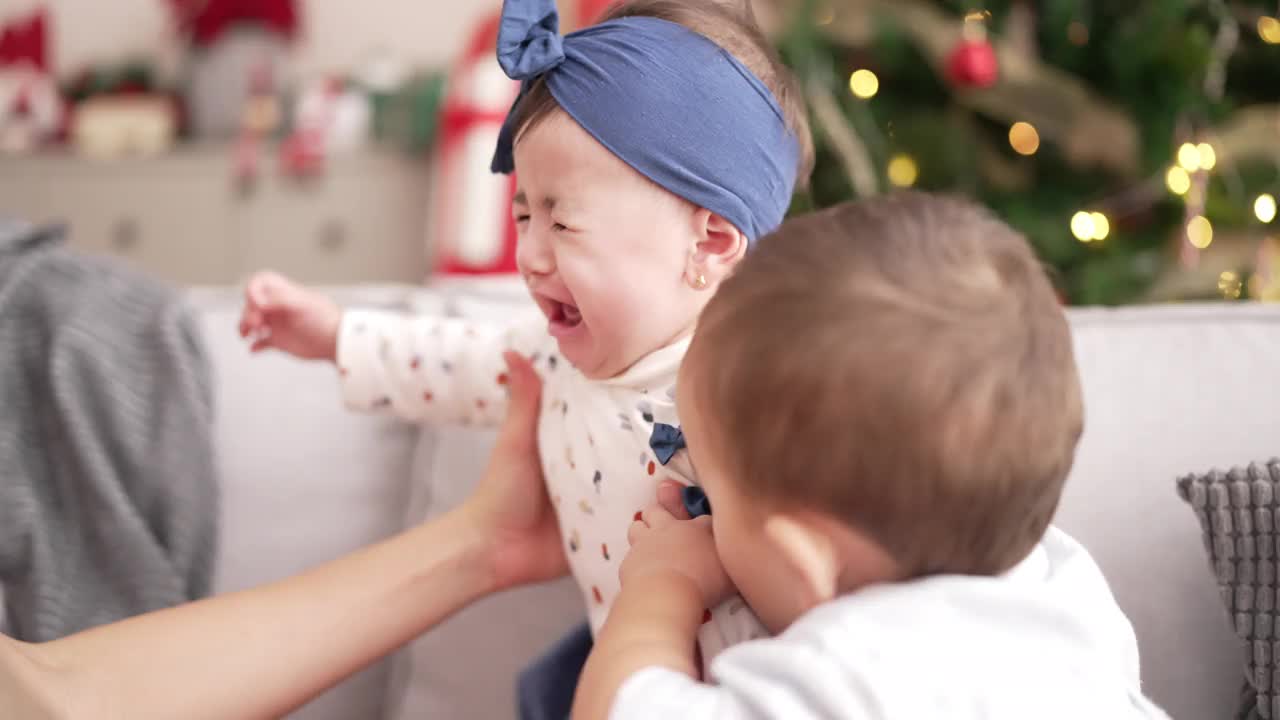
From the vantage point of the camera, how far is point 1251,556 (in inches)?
29.5

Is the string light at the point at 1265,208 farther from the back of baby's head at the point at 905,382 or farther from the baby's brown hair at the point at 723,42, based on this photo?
the back of baby's head at the point at 905,382

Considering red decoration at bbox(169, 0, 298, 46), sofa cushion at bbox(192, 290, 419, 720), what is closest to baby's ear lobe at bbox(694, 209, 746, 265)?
sofa cushion at bbox(192, 290, 419, 720)

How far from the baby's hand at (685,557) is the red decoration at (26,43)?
3.13 m

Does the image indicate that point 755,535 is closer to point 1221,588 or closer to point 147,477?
point 1221,588

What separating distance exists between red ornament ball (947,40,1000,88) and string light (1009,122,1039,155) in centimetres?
20

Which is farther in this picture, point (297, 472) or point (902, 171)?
point (902, 171)

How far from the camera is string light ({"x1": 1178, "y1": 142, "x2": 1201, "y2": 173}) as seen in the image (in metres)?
2.02

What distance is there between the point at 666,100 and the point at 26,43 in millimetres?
2992

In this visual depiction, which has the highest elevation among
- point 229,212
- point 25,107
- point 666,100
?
point 666,100

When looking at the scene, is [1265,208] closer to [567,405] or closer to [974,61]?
[974,61]

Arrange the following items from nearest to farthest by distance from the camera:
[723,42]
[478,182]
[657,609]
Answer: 1. [657,609]
2. [723,42]
3. [478,182]

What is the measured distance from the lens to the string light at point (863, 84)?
2318 mm

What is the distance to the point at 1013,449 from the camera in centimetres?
54

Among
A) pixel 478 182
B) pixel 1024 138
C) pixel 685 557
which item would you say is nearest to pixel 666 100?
pixel 685 557
